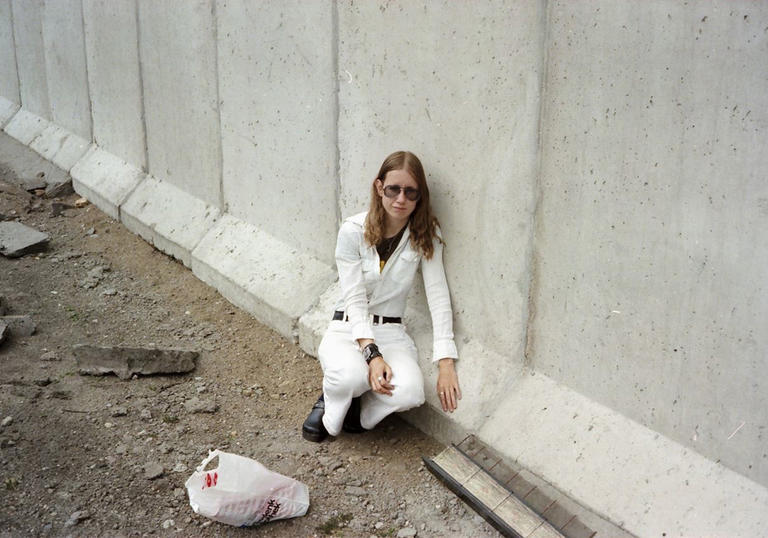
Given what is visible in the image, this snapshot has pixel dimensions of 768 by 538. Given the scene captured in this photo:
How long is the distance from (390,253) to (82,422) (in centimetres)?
163

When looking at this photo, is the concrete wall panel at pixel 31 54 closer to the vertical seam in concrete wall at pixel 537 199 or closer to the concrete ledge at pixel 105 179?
the concrete ledge at pixel 105 179

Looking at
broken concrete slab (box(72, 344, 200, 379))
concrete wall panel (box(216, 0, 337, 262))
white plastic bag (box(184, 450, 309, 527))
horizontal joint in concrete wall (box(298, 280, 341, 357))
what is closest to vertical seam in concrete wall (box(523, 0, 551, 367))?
white plastic bag (box(184, 450, 309, 527))

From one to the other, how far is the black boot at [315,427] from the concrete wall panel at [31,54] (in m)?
6.44

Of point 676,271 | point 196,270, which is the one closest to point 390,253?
point 676,271

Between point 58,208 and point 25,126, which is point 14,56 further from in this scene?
point 58,208

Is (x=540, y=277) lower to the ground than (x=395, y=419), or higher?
higher

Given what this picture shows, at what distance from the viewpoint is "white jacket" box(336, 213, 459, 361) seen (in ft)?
12.7

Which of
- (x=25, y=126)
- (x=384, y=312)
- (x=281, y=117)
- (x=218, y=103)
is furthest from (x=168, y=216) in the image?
→ (x=25, y=126)

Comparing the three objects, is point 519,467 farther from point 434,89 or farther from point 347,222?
point 434,89

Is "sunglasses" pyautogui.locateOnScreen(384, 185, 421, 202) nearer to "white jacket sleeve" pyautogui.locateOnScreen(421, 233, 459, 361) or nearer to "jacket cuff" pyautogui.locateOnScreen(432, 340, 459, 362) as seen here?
"white jacket sleeve" pyautogui.locateOnScreen(421, 233, 459, 361)

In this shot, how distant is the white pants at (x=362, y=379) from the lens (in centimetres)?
375

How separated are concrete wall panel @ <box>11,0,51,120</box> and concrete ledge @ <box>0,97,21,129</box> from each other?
38 cm

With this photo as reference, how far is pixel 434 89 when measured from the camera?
3.79m

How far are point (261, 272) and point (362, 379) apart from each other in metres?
1.67
